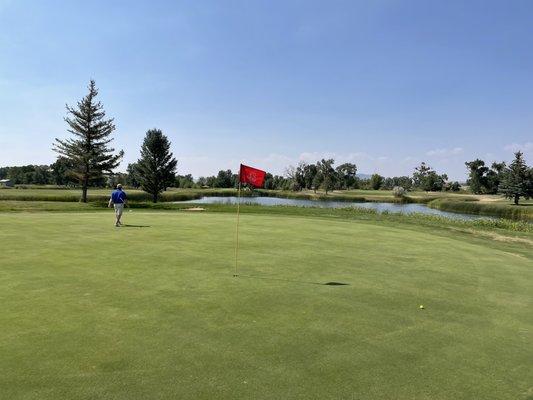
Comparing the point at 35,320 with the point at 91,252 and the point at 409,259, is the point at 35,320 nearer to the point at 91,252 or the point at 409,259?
the point at 91,252

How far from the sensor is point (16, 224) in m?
19.2

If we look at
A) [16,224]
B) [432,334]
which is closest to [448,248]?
A: [432,334]

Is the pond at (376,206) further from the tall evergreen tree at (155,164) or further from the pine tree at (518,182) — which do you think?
the pine tree at (518,182)

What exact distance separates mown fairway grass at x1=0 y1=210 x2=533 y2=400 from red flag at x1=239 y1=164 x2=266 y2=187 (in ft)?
7.60

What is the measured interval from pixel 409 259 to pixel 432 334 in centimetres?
682

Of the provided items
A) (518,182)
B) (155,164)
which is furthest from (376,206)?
(155,164)

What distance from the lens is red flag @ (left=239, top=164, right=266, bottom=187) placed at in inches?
445

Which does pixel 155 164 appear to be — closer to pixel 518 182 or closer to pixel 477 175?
pixel 518 182

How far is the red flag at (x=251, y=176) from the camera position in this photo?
11297 millimetres

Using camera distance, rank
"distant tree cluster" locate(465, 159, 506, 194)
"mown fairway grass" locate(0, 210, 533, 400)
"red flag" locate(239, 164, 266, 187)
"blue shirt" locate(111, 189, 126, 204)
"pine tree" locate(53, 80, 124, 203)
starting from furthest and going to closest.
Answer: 1. "distant tree cluster" locate(465, 159, 506, 194)
2. "pine tree" locate(53, 80, 124, 203)
3. "blue shirt" locate(111, 189, 126, 204)
4. "red flag" locate(239, 164, 266, 187)
5. "mown fairway grass" locate(0, 210, 533, 400)

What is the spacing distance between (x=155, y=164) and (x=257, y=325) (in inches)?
2404

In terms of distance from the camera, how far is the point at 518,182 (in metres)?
78.8

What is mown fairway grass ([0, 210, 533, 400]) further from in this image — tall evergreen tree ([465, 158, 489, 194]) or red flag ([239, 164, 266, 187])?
tall evergreen tree ([465, 158, 489, 194])

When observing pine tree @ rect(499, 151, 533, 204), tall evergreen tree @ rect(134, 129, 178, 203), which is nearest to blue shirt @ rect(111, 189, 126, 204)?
tall evergreen tree @ rect(134, 129, 178, 203)
